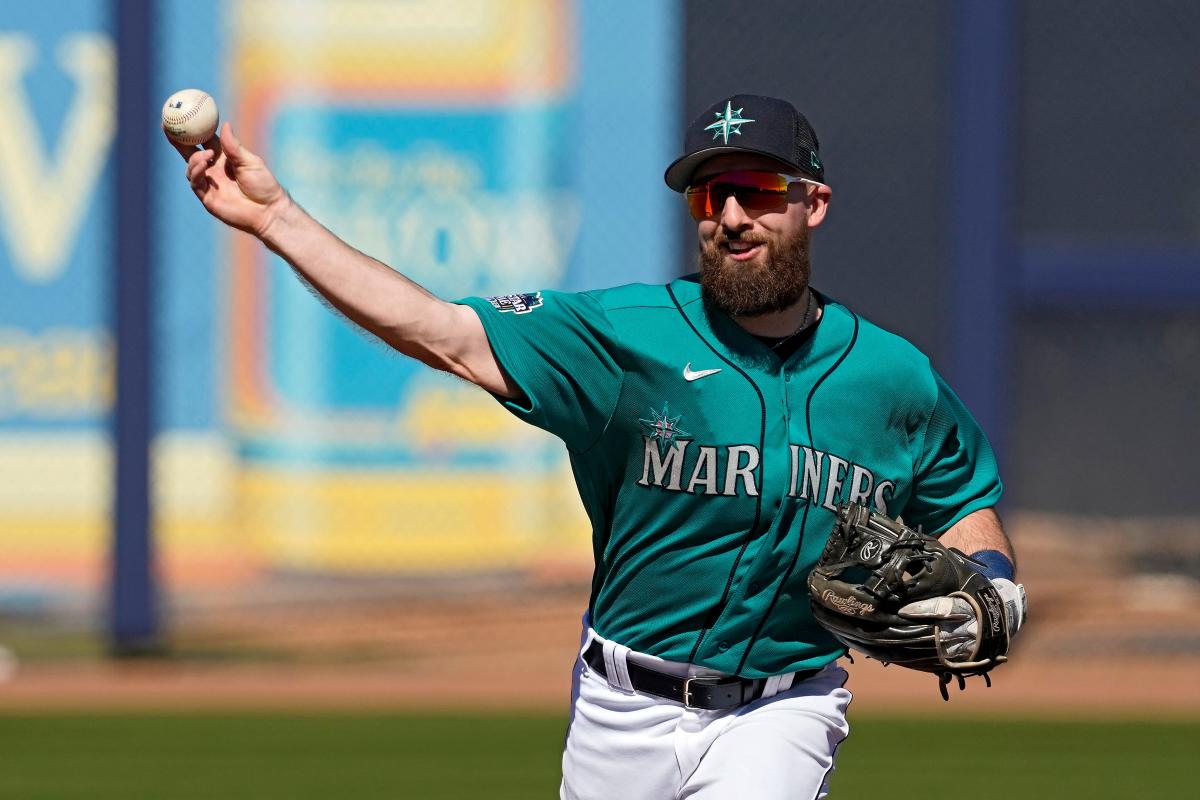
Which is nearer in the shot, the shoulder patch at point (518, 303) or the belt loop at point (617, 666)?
the shoulder patch at point (518, 303)

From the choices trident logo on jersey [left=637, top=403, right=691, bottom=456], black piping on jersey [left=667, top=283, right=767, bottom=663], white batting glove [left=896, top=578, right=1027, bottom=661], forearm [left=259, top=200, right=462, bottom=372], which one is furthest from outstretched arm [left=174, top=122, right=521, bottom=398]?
white batting glove [left=896, top=578, right=1027, bottom=661]

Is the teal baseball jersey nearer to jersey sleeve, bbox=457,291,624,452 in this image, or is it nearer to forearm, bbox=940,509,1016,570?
jersey sleeve, bbox=457,291,624,452

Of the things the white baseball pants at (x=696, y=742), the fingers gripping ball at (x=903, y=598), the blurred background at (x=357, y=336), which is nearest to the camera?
the fingers gripping ball at (x=903, y=598)

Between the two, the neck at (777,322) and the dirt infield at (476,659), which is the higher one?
the neck at (777,322)

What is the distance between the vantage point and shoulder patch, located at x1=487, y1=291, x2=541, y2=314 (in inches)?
137

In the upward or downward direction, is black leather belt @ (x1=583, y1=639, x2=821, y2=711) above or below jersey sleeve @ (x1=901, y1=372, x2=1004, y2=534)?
below

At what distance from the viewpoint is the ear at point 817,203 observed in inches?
146

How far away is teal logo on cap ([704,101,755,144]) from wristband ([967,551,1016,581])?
91 cm

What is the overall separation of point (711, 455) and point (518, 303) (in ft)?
1.46

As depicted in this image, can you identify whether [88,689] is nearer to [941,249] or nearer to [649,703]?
[649,703]

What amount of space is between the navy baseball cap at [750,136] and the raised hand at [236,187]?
2.58ft

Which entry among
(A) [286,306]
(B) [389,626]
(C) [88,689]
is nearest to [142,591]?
(C) [88,689]

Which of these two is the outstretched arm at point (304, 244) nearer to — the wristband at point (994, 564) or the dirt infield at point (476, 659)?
the wristband at point (994, 564)

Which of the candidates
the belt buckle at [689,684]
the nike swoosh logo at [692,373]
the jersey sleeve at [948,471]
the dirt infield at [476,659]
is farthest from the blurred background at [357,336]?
the nike swoosh logo at [692,373]
